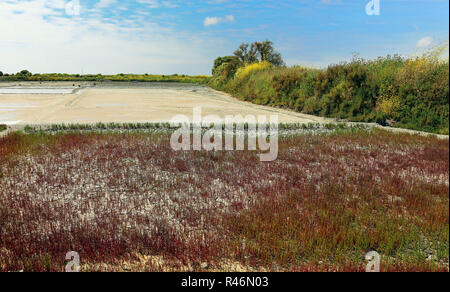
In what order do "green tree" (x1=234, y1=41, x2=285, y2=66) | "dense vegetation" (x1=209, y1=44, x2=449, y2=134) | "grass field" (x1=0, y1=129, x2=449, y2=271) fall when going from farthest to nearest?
"green tree" (x1=234, y1=41, x2=285, y2=66)
"dense vegetation" (x1=209, y1=44, x2=449, y2=134)
"grass field" (x1=0, y1=129, x2=449, y2=271)

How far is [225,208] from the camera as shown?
17.9 feet

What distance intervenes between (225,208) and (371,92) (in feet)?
43.2

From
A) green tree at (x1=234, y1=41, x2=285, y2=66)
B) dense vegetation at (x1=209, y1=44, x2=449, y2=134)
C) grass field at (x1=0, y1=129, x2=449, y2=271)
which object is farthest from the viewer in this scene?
green tree at (x1=234, y1=41, x2=285, y2=66)

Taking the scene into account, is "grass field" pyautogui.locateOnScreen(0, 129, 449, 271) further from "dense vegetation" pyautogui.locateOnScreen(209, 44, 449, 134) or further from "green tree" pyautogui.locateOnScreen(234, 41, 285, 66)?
"green tree" pyautogui.locateOnScreen(234, 41, 285, 66)

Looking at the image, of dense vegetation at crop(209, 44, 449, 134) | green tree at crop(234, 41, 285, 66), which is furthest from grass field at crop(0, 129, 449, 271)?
green tree at crop(234, 41, 285, 66)

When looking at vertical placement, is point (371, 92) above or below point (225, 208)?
above

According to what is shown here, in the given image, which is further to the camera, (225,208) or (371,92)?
(371,92)

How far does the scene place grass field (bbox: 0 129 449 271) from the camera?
149 inches

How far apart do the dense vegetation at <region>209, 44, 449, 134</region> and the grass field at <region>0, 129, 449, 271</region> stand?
2693 millimetres

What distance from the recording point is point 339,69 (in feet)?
61.2

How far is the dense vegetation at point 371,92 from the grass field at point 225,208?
269cm

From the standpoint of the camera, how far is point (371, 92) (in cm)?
1606

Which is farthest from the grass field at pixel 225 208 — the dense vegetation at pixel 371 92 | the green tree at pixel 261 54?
the green tree at pixel 261 54
